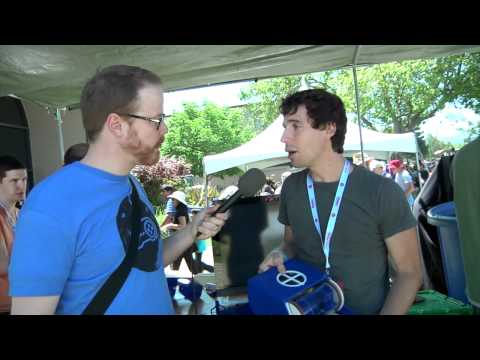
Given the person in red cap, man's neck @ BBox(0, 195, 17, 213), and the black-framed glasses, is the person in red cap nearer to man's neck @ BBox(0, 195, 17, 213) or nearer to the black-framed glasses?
man's neck @ BBox(0, 195, 17, 213)

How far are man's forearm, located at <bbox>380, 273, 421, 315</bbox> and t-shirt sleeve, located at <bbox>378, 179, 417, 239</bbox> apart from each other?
19 cm

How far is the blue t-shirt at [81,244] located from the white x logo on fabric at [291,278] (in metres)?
0.44

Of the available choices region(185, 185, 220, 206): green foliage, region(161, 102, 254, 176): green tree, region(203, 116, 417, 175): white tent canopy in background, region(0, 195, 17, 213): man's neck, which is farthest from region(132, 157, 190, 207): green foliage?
region(0, 195, 17, 213): man's neck

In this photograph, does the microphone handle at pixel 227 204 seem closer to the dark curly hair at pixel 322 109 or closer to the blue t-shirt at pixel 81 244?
the blue t-shirt at pixel 81 244

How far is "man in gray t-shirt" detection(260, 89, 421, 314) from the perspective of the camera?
1.62 meters

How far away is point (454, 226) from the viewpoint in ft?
8.88


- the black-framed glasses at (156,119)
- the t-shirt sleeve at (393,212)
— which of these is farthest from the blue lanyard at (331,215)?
the black-framed glasses at (156,119)

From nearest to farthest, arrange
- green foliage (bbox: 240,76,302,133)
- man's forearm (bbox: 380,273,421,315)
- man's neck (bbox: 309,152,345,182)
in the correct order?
man's forearm (bbox: 380,273,421,315), man's neck (bbox: 309,152,345,182), green foliage (bbox: 240,76,302,133)

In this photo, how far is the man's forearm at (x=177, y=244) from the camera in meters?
1.70

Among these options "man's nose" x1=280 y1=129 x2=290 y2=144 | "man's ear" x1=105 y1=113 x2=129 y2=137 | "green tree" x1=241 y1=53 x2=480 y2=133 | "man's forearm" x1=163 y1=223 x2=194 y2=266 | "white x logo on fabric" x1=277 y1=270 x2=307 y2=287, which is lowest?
"white x logo on fabric" x1=277 y1=270 x2=307 y2=287
